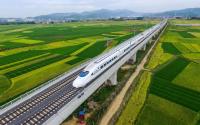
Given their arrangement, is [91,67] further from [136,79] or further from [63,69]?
[63,69]

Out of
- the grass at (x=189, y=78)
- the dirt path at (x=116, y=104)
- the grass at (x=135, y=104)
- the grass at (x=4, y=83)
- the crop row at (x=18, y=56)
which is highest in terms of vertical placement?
→ the grass at (x=4, y=83)

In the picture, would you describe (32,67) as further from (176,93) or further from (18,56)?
(176,93)

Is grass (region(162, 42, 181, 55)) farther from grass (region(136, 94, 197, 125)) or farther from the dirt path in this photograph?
grass (region(136, 94, 197, 125))

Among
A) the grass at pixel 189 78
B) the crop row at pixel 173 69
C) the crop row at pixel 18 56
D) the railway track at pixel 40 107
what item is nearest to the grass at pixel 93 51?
the crop row at pixel 18 56

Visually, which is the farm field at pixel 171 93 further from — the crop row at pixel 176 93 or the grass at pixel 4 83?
the grass at pixel 4 83

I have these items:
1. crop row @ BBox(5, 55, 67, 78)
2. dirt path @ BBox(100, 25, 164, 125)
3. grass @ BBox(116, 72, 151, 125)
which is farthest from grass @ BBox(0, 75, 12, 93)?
grass @ BBox(116, 72, 151, 125)

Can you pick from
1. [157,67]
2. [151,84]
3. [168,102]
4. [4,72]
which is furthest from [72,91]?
[157,67]

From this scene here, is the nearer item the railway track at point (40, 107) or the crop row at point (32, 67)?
the railway track at point (40, 107)
